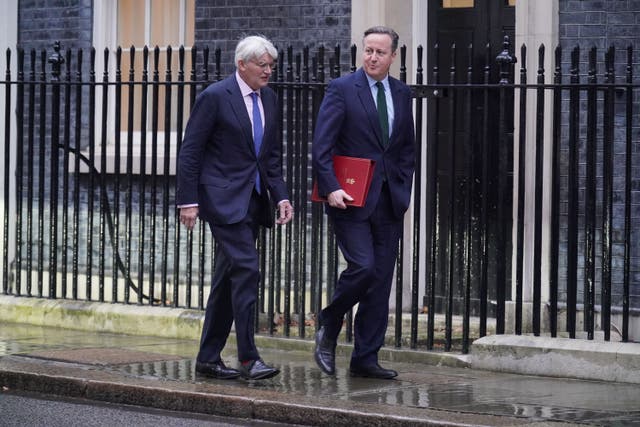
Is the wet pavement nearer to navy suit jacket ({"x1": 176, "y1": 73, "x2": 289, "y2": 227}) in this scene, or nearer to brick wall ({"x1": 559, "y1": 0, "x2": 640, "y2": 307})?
navy suit jacket ({"x1": 176, "y1": 73, "x2": 289, "y2": 227})

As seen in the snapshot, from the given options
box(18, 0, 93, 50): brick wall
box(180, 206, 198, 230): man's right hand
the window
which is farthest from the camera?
box(18, 0, 93, 50): brick wall

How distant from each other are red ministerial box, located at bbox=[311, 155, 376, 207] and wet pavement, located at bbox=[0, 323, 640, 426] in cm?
103

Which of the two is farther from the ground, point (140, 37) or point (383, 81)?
point (140, 37)

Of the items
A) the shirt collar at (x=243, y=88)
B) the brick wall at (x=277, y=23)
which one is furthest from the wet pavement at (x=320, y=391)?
the brick wall at (x=277, y=23)

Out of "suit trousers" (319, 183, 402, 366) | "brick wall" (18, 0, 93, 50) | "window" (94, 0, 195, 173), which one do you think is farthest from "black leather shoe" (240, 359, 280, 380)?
"brick wall" (18, 0, 93, 50)

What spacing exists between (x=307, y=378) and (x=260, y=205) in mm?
1019

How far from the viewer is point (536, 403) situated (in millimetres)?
7746

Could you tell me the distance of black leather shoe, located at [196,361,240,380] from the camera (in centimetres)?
836

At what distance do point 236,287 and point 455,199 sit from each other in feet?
6.53

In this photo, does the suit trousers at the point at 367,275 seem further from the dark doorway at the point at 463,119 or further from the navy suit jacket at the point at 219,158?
the dark doorway at the point at 463,119

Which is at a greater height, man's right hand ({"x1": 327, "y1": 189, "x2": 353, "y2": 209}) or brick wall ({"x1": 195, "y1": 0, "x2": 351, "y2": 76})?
brick wall ({"x1": 195, "y1": 0, "x2": 351, "y2": 76})

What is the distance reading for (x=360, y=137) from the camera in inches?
328

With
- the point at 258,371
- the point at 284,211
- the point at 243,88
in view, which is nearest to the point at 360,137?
the point at 284,211

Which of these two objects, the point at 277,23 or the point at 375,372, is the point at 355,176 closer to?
the point at 375,372
